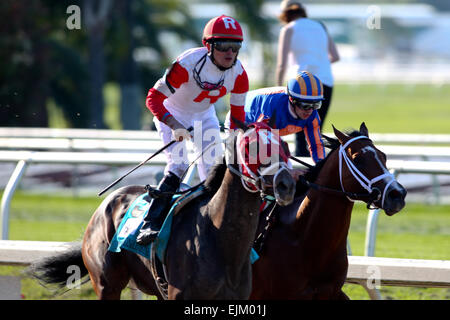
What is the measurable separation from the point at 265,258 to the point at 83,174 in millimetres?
7474

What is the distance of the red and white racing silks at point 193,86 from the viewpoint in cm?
439

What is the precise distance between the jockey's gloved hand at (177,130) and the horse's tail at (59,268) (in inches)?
41.9

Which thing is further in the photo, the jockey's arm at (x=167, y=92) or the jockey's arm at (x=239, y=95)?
the jockey's arm at (x=239, y=95)

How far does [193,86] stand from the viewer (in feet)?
14.7

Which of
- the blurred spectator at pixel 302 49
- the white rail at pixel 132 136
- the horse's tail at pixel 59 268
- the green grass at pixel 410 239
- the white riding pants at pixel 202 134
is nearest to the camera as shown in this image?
the white riding pants at pixel 202 134

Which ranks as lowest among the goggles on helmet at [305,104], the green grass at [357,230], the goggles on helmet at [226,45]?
the green grass at [357,230]

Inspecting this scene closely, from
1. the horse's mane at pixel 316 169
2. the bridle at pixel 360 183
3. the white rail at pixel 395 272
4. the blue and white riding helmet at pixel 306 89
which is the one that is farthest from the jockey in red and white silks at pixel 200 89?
the white rail at pixel 395 272

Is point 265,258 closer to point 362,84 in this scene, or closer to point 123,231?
point 123,231

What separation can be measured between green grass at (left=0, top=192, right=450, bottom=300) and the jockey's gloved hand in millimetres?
1434

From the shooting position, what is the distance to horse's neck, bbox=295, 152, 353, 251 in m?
4.37

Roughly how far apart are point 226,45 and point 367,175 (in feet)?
2.98

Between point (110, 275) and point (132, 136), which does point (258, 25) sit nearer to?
point (132, 136)

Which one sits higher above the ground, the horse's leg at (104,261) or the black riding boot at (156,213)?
the black riding boot at (156,213)
